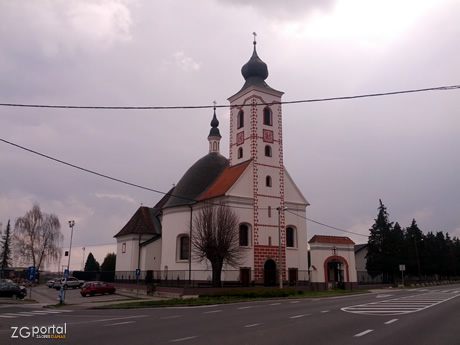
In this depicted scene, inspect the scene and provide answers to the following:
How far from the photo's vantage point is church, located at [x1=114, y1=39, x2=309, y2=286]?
40.8m

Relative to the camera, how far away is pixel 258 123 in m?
44.4

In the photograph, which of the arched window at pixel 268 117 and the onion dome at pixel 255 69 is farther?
the onion dome at pixel 255 69

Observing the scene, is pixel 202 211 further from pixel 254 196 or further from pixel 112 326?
pixel 112 326

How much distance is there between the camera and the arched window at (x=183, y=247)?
45097 millimetres

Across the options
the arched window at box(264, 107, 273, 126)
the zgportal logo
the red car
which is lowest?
the zgportal logo

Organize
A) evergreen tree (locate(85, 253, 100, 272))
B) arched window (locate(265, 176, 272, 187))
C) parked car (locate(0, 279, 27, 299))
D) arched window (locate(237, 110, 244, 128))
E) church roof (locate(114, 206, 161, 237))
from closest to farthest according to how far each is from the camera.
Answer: parked car (locate(0, 279, 27, 299)), arched window (locate(265, 176, 272, 187)), arched window (locate(237, 110, 244, 128)), church roof (locate(114, 206, 161, 237)), evergreen tree (locate(85, 253, 100, 272))

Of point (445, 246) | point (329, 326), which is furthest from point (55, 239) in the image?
point (445, 246)

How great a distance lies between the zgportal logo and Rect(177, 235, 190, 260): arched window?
30.0 meters

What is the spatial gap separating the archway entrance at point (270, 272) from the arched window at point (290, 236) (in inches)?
126

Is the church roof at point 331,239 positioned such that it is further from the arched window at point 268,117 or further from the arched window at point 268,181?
the arched window at point 268,117

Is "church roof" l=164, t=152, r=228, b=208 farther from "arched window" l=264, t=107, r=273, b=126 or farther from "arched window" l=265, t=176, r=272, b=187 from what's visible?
"arched window" l=264, t=107, r=273, b=126

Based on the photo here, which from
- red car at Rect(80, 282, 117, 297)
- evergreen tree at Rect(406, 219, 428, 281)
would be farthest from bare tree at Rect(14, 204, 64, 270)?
evergreen tree at Rect(406, 219, 428, 281)

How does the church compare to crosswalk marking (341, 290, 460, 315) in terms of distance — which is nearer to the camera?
crosswalk marking (341, 290, 460, 315)

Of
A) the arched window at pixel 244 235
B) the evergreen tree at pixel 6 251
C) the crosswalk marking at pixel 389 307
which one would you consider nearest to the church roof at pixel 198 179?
the arched window at pixel 244 235
